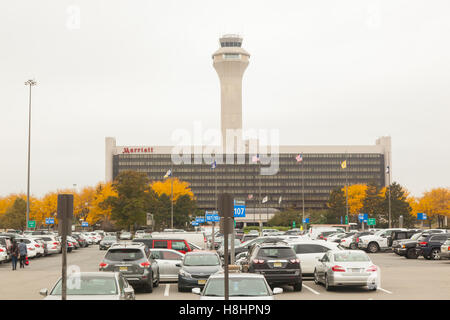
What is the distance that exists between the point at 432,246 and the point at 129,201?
124ft

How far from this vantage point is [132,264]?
72.2 feet

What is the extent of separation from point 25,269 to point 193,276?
16.5m

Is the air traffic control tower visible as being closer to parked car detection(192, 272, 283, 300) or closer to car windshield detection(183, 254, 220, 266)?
car windshield detection(183, 254, 220, 266)

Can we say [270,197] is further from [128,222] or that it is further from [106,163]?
[128,222]

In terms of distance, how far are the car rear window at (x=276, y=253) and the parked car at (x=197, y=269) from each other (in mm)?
1610

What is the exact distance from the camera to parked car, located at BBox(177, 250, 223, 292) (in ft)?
73.3

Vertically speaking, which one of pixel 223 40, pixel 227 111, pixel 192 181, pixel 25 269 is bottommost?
pixel 25 269

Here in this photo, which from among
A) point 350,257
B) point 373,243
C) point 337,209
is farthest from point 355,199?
point 350,257

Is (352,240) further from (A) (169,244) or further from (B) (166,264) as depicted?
(B) (166,264)

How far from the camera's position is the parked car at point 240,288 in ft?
45.1

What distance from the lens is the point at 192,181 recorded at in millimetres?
175000
